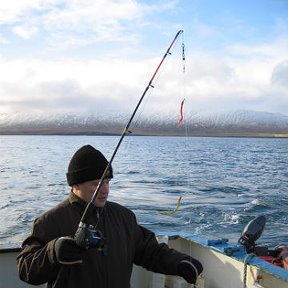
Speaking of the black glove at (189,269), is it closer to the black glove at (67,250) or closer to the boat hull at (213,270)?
the black glove at (67,250)

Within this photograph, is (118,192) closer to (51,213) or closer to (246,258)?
(246,258)

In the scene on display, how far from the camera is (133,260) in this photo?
306 cm

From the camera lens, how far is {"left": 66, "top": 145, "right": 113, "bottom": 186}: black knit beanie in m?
2.84

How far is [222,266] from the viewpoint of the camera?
4.51m

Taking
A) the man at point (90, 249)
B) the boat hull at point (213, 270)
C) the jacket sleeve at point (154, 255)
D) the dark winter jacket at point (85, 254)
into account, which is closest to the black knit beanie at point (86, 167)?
the man at point (90, 249)

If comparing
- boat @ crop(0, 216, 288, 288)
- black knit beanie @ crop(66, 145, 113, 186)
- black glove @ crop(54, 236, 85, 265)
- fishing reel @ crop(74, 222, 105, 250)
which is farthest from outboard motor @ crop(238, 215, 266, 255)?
black glove @ crop(54, 236, 85, 265)

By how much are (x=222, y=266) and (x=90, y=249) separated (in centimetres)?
224

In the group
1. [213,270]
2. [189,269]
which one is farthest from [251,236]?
[189,269]

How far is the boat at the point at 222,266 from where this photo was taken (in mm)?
3990

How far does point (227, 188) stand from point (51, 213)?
60.9 feet

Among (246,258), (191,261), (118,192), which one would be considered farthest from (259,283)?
(118,192)

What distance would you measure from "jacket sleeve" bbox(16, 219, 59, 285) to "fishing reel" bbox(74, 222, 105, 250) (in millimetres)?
167

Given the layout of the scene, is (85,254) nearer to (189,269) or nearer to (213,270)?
(189,269)

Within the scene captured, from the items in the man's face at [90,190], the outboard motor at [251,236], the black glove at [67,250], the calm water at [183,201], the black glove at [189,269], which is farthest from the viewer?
the calm water at [183,201]
